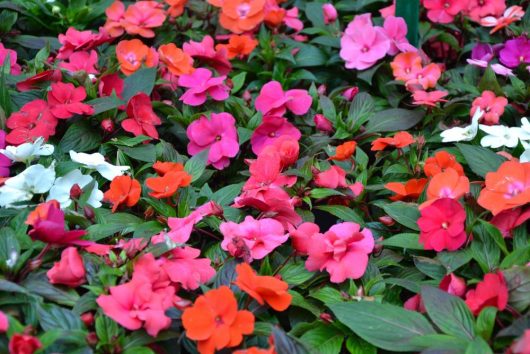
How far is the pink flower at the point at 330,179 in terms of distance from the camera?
221 centimetres

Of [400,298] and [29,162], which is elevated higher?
[29,162]

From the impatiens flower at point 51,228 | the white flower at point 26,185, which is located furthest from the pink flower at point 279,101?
the impatiens flower at point 51,228

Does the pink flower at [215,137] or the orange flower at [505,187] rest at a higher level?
the orange flower at [505,187]

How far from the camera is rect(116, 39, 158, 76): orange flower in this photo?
9.23ft

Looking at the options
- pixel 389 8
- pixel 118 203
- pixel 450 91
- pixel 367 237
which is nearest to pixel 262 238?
pixel 367 237

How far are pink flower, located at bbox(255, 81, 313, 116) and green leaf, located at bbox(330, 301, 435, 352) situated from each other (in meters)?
0.98

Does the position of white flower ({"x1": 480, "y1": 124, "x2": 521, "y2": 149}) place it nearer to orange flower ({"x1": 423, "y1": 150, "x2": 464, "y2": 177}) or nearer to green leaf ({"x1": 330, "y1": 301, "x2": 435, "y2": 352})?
orange flower ({"x1": 423, "y1": 150, "x2": 464, "y2": 177})

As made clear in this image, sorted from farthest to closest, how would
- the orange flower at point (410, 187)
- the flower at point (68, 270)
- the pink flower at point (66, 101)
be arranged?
the pink flower at point (66, 101), the orange flower at point (410, 187), the flower at point (68, 270)

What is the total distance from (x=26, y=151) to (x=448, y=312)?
3.90ft

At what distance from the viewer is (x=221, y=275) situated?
1867mm

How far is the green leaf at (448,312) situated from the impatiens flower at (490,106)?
891 millimetres

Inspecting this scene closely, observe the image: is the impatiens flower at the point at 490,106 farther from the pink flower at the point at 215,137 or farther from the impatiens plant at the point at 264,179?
the pink flower at the point at 215,137

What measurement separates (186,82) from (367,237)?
1009 millimetres

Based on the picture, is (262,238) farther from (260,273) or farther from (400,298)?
(400,298)
